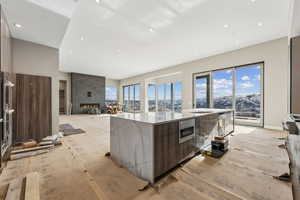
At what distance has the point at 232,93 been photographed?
5855 mm

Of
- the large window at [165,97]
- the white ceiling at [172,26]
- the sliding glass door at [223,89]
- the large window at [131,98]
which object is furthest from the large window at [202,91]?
the large window at [131,98]

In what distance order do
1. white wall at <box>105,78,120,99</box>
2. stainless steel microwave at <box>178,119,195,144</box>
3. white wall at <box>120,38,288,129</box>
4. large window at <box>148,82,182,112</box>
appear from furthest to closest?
white wall at <box>105,78,120,99</box>
large window at <box>148,82,182,112</box>
white wall at <box>120,38,288,129</box>
stainless steel microwave at <box>178,119,195,144</box>

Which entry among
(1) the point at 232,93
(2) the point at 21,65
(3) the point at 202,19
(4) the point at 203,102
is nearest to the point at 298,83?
(3) the point at 202,19

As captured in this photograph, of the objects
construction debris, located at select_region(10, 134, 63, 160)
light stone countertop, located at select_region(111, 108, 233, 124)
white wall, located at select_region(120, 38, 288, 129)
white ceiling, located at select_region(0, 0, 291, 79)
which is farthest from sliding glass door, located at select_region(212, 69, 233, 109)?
construction debris, located at select_region(10, 134, 63, 160)

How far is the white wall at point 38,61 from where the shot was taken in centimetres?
336

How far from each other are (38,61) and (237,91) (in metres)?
7.51

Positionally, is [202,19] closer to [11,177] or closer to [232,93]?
[232,93]

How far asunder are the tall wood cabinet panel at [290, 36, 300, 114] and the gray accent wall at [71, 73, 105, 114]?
468 inches

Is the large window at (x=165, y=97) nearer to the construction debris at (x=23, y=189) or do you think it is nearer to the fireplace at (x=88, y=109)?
the fireplace at (x=88, y=109)

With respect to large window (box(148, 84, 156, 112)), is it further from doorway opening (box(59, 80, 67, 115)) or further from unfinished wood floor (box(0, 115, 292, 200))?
unfinished wood floor (box(0, 115, 292, 200))

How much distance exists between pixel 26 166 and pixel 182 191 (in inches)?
97.5

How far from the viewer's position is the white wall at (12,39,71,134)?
11.0ft

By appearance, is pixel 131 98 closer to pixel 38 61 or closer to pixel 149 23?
pixel 38 61

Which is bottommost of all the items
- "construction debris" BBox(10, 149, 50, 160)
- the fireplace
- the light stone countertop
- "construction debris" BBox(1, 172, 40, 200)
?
"construction debris" BBox(10, 149, 50, 160)
